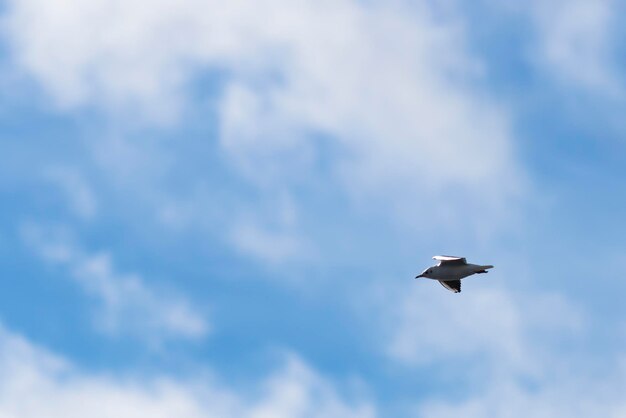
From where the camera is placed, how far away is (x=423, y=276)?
651 feet

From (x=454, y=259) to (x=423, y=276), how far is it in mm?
10529

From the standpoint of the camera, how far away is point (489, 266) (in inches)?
7377

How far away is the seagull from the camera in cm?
19000

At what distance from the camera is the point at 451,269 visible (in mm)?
192500

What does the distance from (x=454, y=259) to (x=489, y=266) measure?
Result: 600 cm

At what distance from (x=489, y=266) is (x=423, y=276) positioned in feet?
49.3

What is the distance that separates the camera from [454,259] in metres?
190

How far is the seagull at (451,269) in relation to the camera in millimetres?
190000
